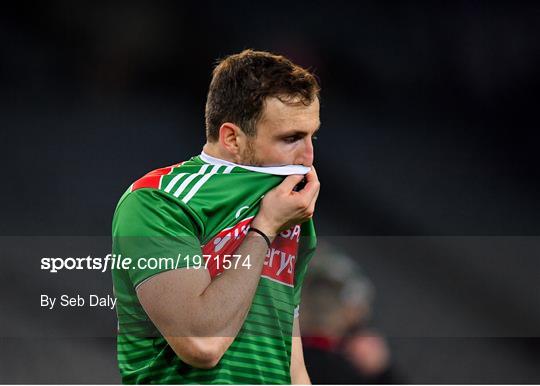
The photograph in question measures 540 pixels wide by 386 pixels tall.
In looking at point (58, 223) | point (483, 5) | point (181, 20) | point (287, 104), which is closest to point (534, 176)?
point (483, 5)

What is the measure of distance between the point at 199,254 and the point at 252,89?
450 millimetres

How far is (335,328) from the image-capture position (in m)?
3.26

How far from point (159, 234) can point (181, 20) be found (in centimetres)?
316

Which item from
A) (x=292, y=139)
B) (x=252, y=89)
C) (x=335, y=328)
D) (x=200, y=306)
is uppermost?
(x=252, y=89)

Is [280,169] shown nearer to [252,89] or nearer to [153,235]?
[252,89]

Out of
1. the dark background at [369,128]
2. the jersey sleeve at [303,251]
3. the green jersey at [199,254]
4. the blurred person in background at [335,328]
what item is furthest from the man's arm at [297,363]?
the dark background at [369,128]

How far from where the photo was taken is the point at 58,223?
4395 millimetres

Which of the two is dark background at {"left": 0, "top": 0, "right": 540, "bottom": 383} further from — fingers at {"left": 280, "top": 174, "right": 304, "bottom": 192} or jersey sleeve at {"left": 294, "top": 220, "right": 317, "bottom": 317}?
fingers at {"left": 280, "top": 174, "right": 304, "bottom": 192}

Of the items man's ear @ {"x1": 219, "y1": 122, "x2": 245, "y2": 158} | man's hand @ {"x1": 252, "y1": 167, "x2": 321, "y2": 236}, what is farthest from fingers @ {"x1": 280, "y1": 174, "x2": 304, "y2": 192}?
man's ear @ {"x1": 219, "y1": 122, "x2": 245, "y2": 158}

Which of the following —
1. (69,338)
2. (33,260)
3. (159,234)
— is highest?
(159,234)

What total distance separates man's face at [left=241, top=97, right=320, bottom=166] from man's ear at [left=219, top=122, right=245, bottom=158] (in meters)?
0.02

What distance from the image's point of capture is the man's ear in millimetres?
2135

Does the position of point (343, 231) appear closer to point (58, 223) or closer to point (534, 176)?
point (534, 176)

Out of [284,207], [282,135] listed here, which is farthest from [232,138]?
[284,207]
